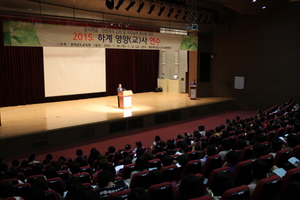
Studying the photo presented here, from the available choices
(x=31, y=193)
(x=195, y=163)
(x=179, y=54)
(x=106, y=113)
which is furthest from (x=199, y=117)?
(x=31, y=193)

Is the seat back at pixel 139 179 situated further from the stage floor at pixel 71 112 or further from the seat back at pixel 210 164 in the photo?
the stage floor at pixel 71 112

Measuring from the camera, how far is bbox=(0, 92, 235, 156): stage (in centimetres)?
838

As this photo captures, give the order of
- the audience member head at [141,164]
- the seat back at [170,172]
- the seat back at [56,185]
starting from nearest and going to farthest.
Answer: the seat back at [56,185] → the seat back at [170,172] → the audience member head at [141,164]

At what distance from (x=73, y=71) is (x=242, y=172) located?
483 inches

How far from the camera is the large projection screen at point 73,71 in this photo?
1388 centimetres

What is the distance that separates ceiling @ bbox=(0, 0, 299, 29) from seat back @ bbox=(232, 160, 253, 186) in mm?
7700

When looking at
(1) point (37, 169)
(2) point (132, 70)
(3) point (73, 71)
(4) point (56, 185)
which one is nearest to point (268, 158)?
(4) point (56, 185)

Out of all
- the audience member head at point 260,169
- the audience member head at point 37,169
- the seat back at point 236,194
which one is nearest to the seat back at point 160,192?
the seat back at point 236,194

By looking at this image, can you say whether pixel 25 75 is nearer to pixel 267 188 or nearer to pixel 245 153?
pixel 245 153

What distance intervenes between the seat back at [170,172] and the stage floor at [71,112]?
18.8 feet

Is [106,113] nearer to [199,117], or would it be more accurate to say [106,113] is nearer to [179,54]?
[199,117]

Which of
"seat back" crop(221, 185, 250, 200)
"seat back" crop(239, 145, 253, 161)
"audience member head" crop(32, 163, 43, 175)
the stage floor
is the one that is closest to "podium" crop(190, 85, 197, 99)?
the stage floor

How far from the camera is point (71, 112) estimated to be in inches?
453

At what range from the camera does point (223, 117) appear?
13367 mm
